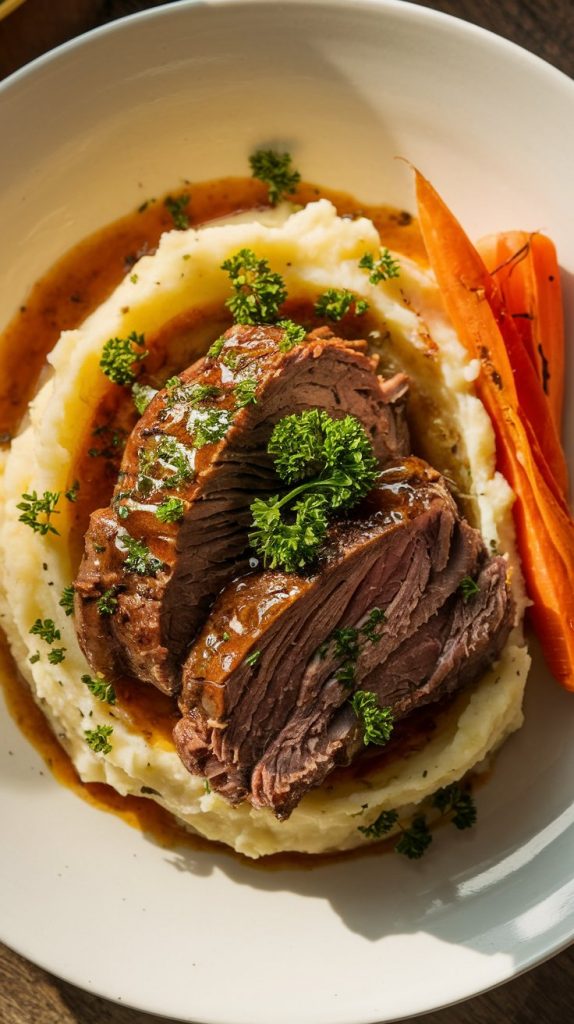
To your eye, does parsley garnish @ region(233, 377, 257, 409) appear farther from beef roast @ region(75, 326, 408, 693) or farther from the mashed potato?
the mashed potato

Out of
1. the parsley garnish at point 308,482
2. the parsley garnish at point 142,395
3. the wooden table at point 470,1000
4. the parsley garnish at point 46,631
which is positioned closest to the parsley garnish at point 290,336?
the parsley garnish at point 308,482

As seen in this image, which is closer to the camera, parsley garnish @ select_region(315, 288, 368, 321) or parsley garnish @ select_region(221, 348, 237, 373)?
parsley garnish @ select_region(221, 348, 237, 373)

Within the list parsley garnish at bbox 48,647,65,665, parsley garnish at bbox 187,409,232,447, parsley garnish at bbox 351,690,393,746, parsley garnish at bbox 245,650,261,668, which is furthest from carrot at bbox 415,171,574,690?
parsley garnish at bbox 48,647,65,665

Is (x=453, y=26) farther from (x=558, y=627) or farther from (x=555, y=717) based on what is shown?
(x=555, y=717)

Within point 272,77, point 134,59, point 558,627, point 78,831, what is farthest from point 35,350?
point 558,627

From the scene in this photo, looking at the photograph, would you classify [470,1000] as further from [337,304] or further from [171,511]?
[337,304]

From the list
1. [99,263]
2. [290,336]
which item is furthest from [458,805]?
[99,263]
